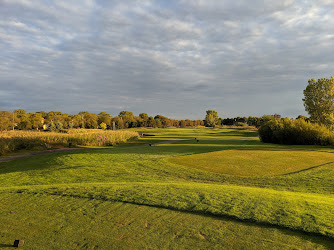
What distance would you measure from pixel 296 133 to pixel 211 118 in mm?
70057

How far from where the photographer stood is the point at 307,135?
24719 mm

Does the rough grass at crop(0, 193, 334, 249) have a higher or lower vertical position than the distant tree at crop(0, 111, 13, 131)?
lower

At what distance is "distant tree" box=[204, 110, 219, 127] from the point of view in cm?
9455

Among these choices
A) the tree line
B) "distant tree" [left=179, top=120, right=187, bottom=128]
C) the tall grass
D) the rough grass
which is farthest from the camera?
"distant tree" [left=179, top=120, right=187, bottom=128]

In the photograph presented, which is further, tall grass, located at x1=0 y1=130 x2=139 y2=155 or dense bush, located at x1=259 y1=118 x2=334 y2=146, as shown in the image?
dense bush, located at x1=259 y1=118 x2=334 y2=146

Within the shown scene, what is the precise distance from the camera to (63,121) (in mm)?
68438

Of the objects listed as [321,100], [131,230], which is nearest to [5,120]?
[131,230]

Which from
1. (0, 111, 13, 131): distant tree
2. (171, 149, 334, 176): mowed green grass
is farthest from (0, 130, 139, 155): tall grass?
(0, 111, 13, 131): distant tree

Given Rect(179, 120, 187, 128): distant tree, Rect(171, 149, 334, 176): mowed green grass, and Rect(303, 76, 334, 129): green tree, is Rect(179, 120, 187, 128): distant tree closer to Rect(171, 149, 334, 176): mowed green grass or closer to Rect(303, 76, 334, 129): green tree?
Rect(303, 76, 334, 129): green tree

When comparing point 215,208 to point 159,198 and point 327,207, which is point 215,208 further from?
point 327,207

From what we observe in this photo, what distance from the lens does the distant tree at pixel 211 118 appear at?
94.6m

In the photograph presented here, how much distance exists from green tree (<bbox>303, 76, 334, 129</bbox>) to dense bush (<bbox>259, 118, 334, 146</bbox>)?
8433 millimetres

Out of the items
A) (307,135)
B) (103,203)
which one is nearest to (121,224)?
(103,203)

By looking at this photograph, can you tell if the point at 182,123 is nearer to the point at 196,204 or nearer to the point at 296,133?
the point at 296,133
